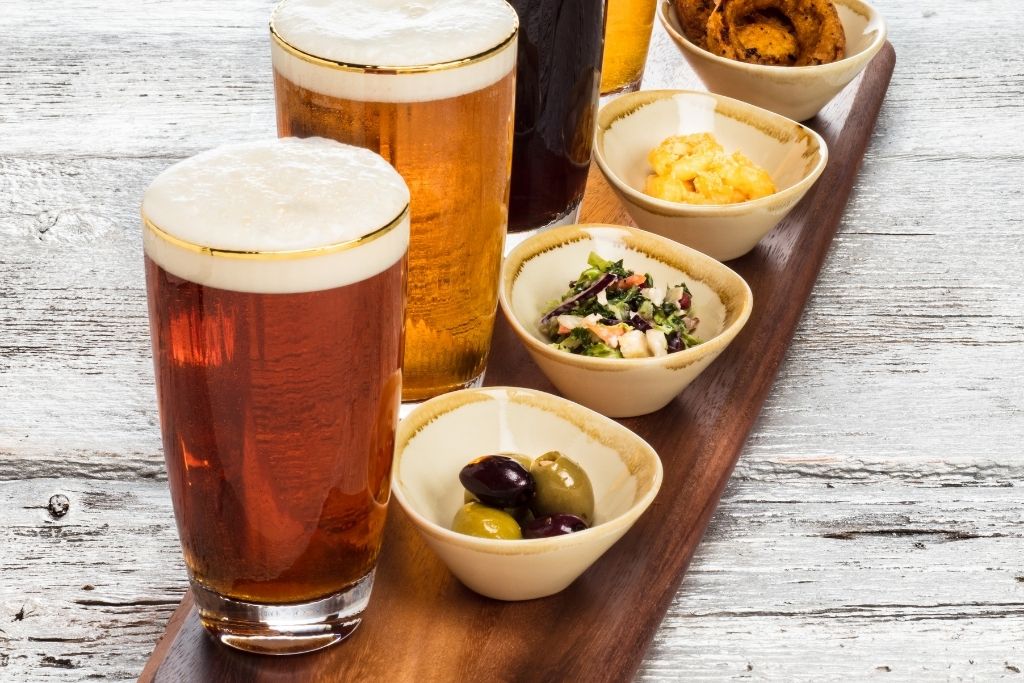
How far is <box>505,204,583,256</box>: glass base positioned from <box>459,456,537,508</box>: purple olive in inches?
12.1

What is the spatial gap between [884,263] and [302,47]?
0.77 metres

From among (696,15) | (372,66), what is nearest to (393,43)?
(372,66)

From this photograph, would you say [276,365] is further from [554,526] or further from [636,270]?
[636,270]

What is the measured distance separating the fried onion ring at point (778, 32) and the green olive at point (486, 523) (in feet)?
2.58

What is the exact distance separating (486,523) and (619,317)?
271mm

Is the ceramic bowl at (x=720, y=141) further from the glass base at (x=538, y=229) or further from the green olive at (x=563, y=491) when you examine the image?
the green olive at (x=563, y=491)

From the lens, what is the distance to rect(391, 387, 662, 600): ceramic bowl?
28.6 inches

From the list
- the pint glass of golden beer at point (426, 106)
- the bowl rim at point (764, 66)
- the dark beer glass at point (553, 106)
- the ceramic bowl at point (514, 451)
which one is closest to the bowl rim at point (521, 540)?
the ceramic bowl at point (514, 451)

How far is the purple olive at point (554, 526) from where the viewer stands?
2.46 ft

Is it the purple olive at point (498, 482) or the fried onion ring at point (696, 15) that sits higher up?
the fried onion ring at point (696, 15)

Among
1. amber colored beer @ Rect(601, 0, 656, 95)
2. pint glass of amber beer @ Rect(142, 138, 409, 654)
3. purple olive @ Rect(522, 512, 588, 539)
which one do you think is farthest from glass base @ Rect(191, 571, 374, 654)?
amber colored beer @ Rect(601, 0, 656, 95)

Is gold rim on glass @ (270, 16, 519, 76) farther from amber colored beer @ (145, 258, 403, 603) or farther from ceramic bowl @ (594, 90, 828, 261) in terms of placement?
ceramic bowl @ (594, 90, 828, 261)

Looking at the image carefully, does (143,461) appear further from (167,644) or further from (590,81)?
(590,81)

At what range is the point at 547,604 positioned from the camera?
2.54 feet
